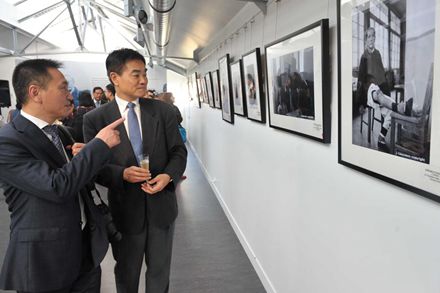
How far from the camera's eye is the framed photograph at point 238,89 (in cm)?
308

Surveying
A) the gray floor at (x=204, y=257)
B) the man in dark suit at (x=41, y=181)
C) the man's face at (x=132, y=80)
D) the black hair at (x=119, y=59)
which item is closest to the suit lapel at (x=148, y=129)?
the man's face at (x=132, y=80)

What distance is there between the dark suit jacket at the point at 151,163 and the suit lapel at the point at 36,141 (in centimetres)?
42

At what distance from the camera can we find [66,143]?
169cm

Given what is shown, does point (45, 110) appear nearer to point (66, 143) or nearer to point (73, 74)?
point (66, 143)

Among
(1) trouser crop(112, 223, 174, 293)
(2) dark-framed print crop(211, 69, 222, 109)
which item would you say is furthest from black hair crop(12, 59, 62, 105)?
(2) dark-framed print crop(211, 69, 222, 109)

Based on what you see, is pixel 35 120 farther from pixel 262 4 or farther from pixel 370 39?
pixel 262 4

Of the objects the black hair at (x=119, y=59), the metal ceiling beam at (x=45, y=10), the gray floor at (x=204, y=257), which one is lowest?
the gray floor at (x=204, y=257)

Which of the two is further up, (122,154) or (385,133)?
(385,133)

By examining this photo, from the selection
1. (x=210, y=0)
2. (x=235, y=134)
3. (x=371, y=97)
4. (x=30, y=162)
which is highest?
(x=210, y=0)

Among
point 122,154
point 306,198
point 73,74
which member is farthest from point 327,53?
point 73,74

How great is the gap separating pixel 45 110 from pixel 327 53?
130cm

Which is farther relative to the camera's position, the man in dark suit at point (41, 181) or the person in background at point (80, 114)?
the person in background at point (80, 114)

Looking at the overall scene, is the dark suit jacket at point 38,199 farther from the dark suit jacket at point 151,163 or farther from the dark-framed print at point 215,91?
the dark-framed print at point 215,91

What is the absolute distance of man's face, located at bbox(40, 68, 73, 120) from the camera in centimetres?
143
